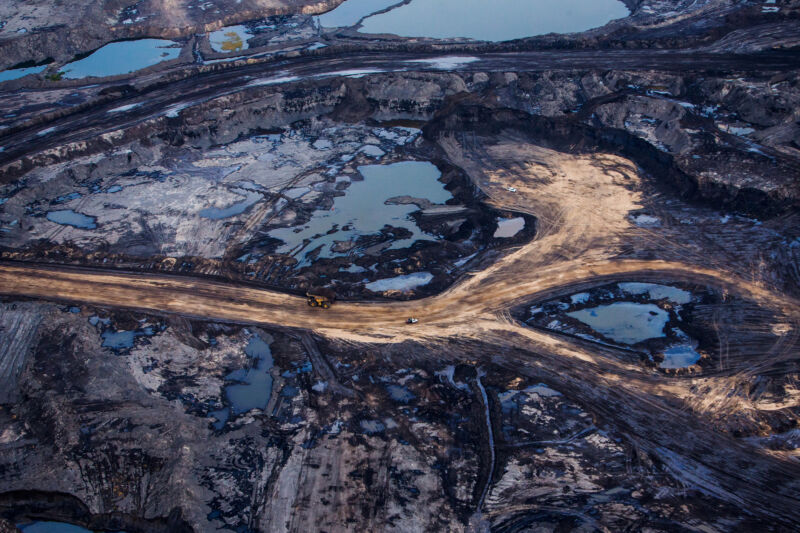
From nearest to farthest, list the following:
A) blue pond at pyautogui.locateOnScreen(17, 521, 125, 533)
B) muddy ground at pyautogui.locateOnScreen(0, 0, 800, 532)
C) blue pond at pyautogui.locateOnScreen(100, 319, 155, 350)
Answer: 1. blue pond at pyautogui.locateOnScreen(17, 521, 125, 533)
2. muddy ground at pyautogui.locateOnScreen(0, 0, 800, 532)
3. blue pond at pyautogui.locateOnScreen(100, 319, 155, 350)

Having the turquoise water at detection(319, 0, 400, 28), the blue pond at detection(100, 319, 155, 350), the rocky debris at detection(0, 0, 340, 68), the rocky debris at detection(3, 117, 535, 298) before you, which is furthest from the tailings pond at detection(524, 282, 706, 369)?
the rocky debris at detection(0, 0, 340, 68)

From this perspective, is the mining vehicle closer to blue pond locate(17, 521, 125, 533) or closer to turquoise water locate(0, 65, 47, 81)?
blue pond locate(17, 521, 125, 533)

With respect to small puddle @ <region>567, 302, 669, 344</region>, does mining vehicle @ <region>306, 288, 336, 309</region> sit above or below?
below

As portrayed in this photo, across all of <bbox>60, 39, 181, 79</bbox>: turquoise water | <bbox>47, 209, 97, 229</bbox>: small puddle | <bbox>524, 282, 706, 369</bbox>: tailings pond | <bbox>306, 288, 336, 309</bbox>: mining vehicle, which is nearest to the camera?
<bbox>524, 282, 706, 369</bbox>: tailings pond

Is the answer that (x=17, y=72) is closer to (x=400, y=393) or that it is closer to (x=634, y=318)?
(x=400, y=393)

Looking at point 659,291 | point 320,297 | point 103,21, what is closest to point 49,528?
point 320,297

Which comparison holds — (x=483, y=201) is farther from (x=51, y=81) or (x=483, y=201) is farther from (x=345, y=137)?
(x=51, y=81)

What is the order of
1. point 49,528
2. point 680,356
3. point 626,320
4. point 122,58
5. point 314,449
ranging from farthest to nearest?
point 122,58
point 626,320
point 680,356
point 314,449
point 49,528

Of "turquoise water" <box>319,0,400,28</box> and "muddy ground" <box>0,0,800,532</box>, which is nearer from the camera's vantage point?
"muddy ground" <box>0,0,800,532</box>
